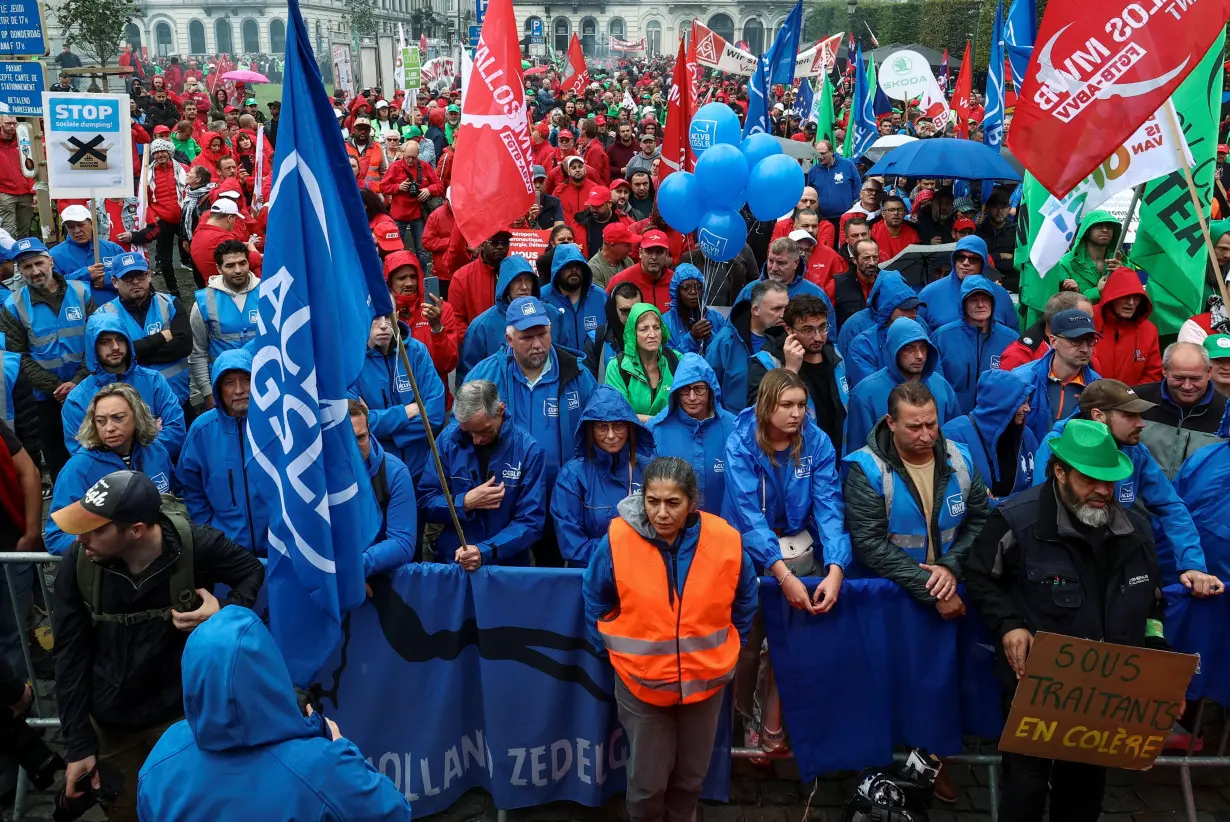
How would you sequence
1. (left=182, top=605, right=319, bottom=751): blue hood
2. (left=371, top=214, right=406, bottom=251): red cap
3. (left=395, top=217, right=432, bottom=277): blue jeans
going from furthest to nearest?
(left=395, top=217, right=432, bottom=277): blue jeans < (left=371, top=214, right=406, bottom=251): red cap < (left=182, top=605, right=319, bottom=751): blue hood

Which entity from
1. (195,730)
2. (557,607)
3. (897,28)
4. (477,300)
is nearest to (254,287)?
(477,300)

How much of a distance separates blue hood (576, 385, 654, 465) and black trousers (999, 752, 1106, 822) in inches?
84.0

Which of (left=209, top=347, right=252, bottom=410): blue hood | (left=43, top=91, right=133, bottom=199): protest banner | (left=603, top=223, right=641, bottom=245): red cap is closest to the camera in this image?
(left=209, top=347, right=252, bottom=410): blue hood

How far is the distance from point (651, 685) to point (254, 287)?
4.63 meters

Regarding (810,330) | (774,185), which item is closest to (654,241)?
(774,185)

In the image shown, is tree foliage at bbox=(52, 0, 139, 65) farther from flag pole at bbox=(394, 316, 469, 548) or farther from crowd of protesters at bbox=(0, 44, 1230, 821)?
flag pole at bbox=(394, 316, 469, 548)

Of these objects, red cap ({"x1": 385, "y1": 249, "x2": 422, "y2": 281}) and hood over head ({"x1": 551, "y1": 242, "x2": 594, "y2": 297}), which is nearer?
red cap ({"x1": 385, "y1": 249, "x2": 422, "y2": 281})

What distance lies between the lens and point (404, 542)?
4.49 m

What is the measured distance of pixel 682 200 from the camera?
7680 mm

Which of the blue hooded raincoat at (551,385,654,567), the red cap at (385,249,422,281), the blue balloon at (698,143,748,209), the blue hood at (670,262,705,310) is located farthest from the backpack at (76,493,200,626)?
the blue balloon at (698,143,748,209)

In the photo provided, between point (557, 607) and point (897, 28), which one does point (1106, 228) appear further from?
point (897, 28)

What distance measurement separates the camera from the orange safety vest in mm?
3811

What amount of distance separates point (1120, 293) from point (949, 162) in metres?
4.18

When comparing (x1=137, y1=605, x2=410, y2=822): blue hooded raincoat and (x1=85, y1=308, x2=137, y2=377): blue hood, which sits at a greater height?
(x1=85, y1=308, x2=137, y2=377): blue hood
